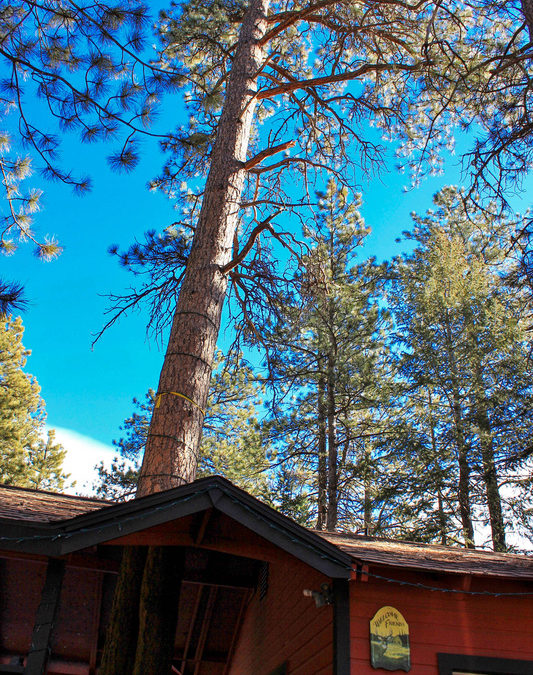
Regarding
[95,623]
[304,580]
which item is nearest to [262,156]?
[304,580]

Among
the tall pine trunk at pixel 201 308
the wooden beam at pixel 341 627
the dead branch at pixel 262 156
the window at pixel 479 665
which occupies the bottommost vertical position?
the window at pixel 479 665

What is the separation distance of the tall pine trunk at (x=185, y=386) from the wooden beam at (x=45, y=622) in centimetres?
58

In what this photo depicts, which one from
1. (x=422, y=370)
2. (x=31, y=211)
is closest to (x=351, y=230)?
(x=422, y=370)

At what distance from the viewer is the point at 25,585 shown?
628 cm

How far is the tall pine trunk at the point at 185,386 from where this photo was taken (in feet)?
14.4

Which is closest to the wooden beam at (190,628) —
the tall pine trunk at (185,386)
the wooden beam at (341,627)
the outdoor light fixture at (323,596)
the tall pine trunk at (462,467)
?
the tall pine trunk at (185,386)

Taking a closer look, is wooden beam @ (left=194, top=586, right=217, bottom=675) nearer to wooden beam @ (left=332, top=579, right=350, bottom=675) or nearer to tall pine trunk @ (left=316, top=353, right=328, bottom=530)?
wooden beam @ (left=332, top=579, right=350, bottom=675)

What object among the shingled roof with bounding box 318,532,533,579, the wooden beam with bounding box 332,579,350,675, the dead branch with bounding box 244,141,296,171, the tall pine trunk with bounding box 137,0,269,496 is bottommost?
the wooden beam with bounding box 332,579,350,675

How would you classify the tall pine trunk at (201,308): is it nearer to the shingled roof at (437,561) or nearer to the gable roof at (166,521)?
A: the gable roof at (166,521)

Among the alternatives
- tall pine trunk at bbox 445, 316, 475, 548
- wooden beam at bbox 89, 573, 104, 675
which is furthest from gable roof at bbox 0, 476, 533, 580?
tall pine trunk at bbox 445, 316, 475, 548

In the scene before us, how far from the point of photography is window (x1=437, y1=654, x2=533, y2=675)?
4344mm

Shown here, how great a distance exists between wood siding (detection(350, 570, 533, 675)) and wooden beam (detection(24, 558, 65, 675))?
2325mm

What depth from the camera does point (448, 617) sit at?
4.55 m

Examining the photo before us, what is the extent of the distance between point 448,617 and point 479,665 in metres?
0.40
